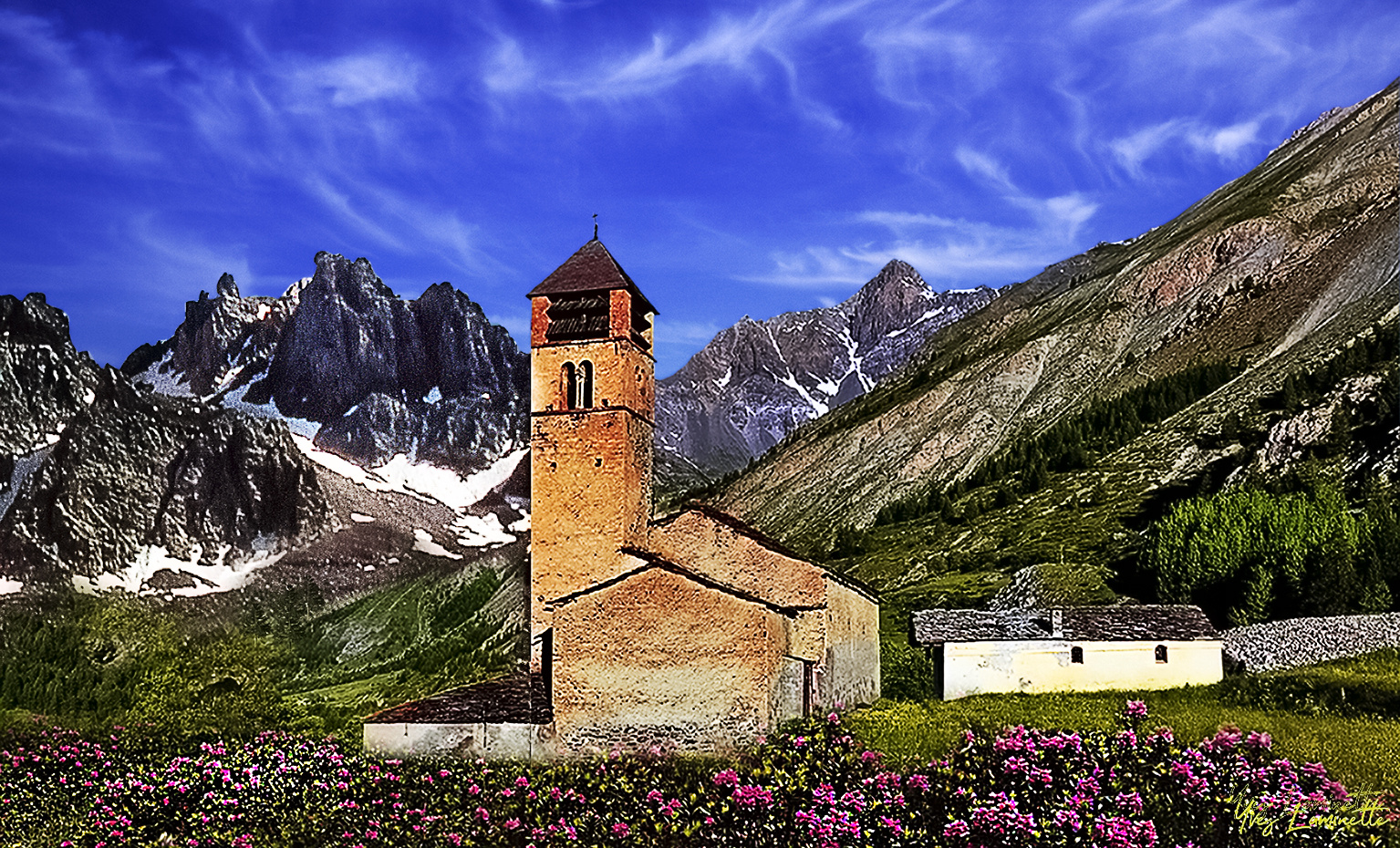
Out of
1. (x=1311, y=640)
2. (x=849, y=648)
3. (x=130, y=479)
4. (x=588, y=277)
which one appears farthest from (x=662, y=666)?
(x=130, y=479)

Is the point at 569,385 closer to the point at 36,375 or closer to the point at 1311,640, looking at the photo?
the point at 1311,640

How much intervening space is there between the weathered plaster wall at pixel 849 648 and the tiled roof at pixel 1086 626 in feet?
6.16

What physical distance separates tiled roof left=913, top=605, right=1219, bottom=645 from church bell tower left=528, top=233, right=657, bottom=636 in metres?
Answer: 11.5

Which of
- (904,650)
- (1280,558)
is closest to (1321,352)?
(1280,558)

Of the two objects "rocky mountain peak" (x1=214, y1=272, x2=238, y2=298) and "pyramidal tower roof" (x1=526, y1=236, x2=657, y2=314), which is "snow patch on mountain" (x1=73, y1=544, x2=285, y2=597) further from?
"pyramidal tower roof" (x1=526, y1=236, x2=657, y2=314)

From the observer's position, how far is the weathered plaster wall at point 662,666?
2873 centimetres

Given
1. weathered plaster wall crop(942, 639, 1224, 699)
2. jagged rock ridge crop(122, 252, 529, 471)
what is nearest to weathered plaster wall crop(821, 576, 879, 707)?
weathered plaster wall crop(942, 639, 1224, 699)

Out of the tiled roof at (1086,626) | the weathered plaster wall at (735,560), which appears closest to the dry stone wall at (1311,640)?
the tiled roof at (1086,626)

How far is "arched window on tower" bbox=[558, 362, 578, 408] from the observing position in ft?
121

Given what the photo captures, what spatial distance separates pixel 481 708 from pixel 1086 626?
2044cm

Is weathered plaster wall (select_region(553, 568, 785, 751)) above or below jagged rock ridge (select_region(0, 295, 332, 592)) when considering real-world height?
below

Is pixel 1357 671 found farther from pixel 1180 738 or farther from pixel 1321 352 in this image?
pixel 1321 352

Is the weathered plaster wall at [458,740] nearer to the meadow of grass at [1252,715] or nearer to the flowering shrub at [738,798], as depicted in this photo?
the flowering shrub at [738,798]

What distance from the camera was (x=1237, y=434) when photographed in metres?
88.2
